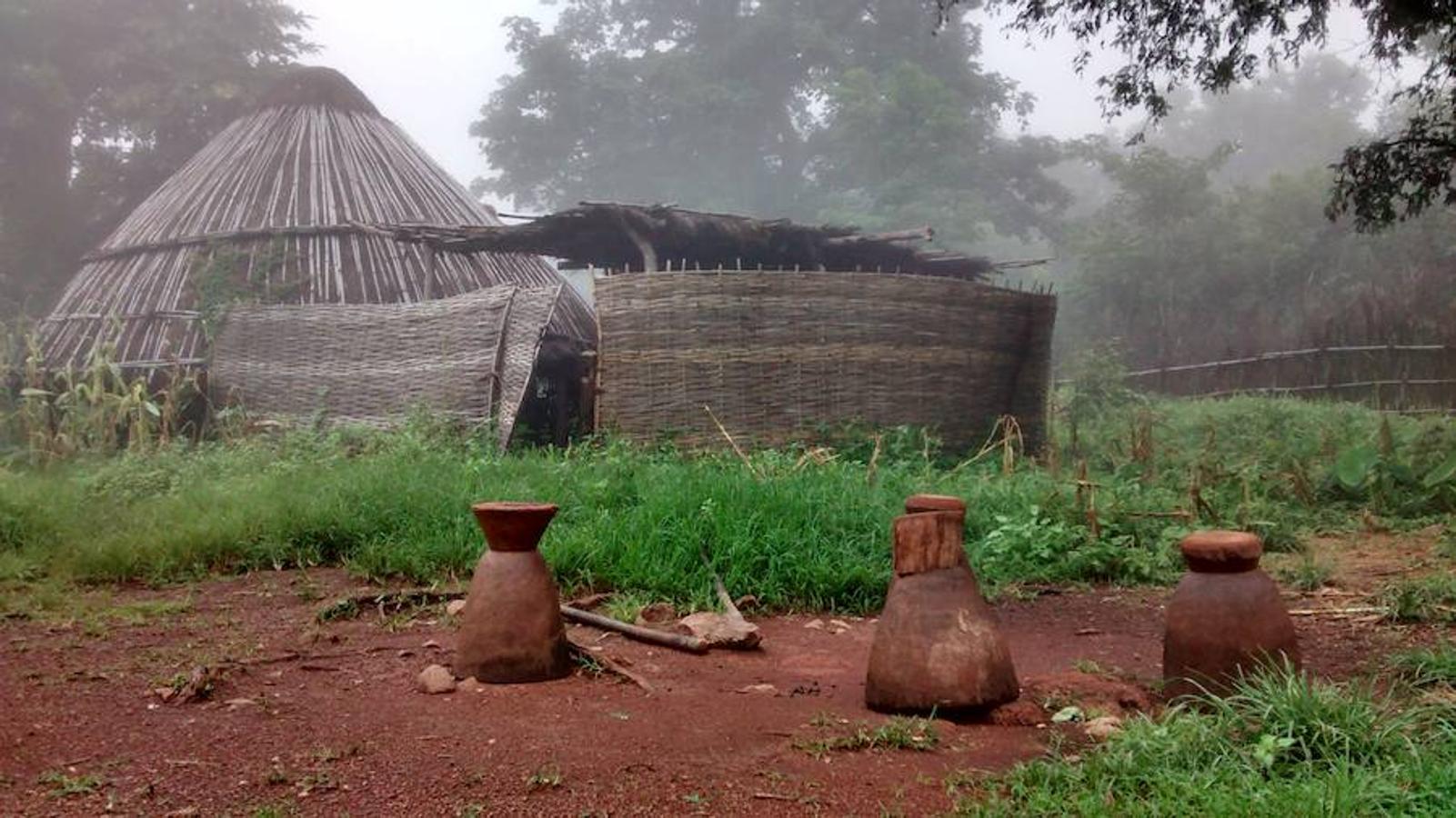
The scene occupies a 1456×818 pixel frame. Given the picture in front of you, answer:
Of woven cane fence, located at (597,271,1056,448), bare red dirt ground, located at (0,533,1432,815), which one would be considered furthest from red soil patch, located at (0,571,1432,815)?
woven cane fence, located at (597,271,1056,448)

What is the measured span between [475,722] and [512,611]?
452 mm

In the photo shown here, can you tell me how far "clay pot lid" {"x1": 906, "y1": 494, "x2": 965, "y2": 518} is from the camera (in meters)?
3.10

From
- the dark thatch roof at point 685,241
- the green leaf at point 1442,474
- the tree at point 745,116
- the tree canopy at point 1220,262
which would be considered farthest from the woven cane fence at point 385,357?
the tree at point 745,116

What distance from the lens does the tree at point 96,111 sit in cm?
1720

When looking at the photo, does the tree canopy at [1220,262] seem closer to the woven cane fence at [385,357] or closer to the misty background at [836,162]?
the misty background at [836,162]

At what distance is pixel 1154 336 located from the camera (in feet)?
65.7

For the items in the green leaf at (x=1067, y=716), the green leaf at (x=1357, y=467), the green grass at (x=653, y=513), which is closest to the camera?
the green leaf at (x=1067, y=716)

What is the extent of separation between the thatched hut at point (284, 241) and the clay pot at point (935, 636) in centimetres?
807

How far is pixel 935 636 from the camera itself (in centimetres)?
288

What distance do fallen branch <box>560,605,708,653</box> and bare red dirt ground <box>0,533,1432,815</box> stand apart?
4 cm

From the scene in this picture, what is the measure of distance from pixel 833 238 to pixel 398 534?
713cm

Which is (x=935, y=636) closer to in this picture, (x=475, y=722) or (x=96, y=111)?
(x=475, y=722)

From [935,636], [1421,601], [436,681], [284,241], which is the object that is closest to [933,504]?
[935,636]

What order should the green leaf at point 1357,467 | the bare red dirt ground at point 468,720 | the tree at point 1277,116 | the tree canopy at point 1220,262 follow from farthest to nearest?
1. the tree at point 1277,116
2. the tree canopy at point 1220,262
3. the green leaf at point 1357,467
4. the bare red dirt ground at point 468,720
